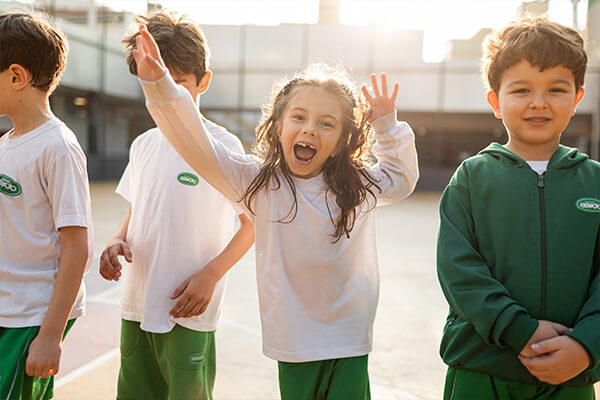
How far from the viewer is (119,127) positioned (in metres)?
20.0

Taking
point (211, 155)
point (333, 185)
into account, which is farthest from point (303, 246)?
point (211, 155)

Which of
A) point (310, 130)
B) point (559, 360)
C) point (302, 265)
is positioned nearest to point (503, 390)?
point (559, 360)

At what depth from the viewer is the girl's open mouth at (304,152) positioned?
1.74m

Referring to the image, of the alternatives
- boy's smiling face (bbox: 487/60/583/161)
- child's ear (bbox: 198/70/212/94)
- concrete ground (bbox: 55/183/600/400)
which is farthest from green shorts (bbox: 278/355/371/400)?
concrete ground (bbox: 55/183/600/400)

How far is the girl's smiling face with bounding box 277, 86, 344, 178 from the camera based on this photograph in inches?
68.6

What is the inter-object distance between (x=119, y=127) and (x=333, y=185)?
1967 centimetres

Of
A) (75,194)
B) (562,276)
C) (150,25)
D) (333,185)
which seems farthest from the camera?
(150,25)

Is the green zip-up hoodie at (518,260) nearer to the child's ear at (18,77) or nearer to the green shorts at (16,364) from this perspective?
the green shorts at (16,364)

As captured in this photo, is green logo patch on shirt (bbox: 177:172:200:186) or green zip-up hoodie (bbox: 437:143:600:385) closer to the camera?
green zip-up hoodie (bbox: 437:143:600:385)

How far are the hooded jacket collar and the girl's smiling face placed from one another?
528 millimetres

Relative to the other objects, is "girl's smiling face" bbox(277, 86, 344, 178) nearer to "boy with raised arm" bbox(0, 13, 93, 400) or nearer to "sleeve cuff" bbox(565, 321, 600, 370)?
"boy with raised arm" bbox(0, 13, 93, 400)

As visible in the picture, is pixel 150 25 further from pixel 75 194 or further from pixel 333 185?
pixel 333 185

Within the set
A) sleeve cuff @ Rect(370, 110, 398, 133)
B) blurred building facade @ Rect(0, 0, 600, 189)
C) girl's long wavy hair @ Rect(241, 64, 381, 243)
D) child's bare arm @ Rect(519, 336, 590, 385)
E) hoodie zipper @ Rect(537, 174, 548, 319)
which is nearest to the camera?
child's bare arm @ Rect(519, 336, 590, 385)

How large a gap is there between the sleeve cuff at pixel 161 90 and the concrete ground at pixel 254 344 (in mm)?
2096
